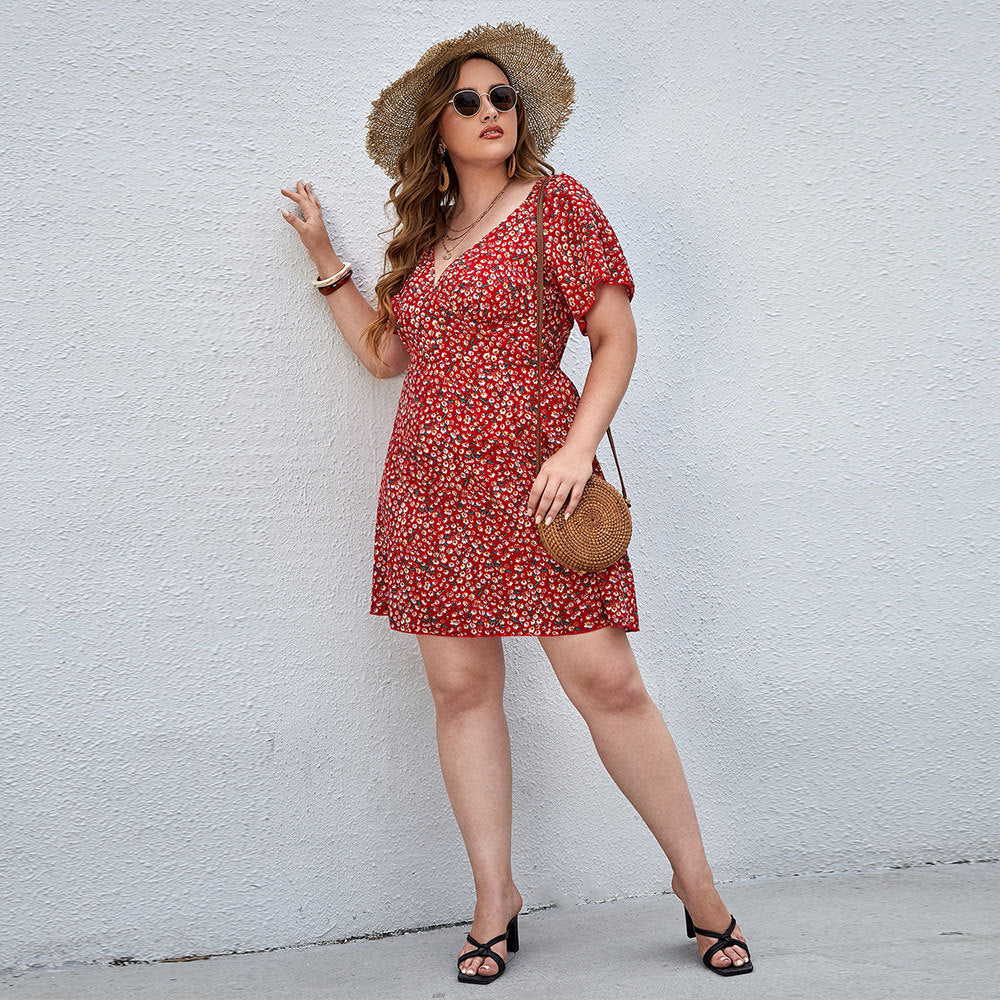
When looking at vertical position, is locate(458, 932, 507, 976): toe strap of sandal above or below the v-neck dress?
Answer: below

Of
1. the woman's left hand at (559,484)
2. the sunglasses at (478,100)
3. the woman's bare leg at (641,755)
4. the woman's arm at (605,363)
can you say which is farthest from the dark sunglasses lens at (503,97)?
the woman's bare leg at (641,755)

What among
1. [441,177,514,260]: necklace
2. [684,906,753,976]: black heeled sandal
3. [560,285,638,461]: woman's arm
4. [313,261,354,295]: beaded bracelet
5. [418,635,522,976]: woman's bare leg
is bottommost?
[684,906,753,976]: black heeled sandal

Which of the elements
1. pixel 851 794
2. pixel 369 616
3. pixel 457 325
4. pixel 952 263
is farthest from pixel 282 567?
pixel 952 263

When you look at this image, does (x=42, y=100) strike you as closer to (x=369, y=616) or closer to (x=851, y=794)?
(x=369, y=616)

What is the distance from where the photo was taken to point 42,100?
239cm

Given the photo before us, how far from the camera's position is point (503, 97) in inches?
89.1

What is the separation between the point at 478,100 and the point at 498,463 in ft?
2.58

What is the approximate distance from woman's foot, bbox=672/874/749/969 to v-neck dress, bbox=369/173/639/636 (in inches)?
23.2

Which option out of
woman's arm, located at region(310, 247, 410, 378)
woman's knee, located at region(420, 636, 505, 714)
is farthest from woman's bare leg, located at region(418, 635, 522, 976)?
woman's arm, located at region(310, 247, 410, 378)

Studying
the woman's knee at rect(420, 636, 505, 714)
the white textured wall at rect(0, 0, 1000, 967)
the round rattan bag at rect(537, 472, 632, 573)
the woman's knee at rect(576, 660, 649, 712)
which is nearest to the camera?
the round rattan bag at rect(537, 472, 632, 573)

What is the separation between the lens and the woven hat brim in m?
2.34

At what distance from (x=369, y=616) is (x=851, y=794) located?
1.39m

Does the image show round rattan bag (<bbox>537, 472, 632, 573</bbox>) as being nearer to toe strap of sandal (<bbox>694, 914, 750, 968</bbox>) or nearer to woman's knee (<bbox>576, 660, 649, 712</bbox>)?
woman's knee (<bbox>576, 660, 649, 712</bbox>)

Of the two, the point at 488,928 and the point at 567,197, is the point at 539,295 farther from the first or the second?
the point at 488,928
